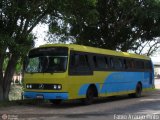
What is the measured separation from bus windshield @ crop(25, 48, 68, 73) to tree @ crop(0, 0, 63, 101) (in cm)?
59

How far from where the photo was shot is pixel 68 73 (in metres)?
19.1

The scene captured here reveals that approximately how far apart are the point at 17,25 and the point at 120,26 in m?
14.0

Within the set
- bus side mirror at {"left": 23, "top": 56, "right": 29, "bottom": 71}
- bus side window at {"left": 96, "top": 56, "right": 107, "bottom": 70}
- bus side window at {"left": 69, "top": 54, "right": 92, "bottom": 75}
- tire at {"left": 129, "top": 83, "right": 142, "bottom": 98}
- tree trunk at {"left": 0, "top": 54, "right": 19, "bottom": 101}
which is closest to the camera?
bus side window at {"left": 69, "top": 54, "right": 92, "bottom": 75}

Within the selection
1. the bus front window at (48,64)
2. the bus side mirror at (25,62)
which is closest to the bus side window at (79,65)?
the bus front window at (48,64)

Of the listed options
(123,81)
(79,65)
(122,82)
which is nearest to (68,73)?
(79,65)

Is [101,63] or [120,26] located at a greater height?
[120,26]

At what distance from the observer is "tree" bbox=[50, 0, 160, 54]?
31108mm

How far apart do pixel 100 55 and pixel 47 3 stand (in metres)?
4.05

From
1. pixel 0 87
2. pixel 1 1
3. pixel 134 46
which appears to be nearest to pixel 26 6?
pixel 1 1

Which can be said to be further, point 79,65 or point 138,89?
point 138,89

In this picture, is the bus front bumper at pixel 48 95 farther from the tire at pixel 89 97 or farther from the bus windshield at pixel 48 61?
the tire at pixel 89 97

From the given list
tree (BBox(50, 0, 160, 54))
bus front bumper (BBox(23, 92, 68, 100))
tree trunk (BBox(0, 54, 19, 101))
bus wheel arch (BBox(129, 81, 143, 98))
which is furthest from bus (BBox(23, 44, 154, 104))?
tree (BBox(50, 0, 160, 54))

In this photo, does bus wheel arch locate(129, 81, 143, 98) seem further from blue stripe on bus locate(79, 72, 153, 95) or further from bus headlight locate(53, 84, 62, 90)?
bus headlight locate(53, 84, 62, 90)

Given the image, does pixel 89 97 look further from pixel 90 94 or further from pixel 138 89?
pixel 138 89
